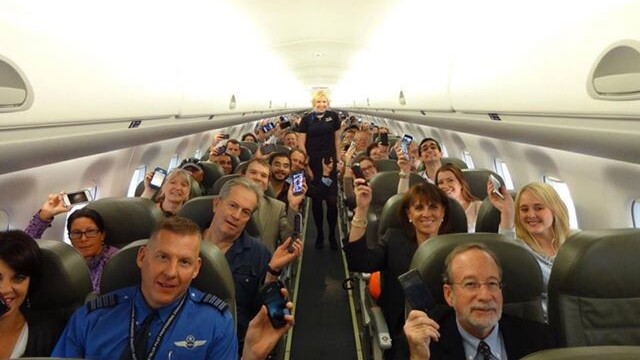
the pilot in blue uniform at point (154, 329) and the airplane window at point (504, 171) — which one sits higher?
the airplane window at point (504, 171)

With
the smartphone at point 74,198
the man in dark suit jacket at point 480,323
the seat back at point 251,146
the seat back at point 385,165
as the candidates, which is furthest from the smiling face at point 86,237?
the seat back at point 251,146

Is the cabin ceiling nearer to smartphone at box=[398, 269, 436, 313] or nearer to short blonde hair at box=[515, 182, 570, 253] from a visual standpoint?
short blonde hair at box=[515, 182, 570, 253]

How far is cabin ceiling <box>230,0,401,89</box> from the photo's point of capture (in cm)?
572

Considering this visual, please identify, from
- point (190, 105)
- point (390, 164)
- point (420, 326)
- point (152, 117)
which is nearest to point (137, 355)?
point (420, 326)

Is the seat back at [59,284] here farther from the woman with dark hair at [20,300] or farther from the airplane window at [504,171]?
the airplane window at [504,171]

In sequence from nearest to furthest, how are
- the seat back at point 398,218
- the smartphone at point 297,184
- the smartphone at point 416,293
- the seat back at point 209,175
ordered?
the smartphone at point 416,293 → the seat back at point 398,218 → the smartphone at point 297,184 → the seat back at point 209,175

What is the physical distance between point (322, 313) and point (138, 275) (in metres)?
3.13

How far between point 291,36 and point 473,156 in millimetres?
3577

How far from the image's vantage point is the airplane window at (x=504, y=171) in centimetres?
→ 644

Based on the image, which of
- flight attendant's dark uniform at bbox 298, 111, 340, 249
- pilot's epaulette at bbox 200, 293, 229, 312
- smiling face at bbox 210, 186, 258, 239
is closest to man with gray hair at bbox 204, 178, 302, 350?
smiling face at bbox 210, 186, 258, 239

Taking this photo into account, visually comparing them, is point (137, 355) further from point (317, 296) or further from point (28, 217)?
point (317, 296)

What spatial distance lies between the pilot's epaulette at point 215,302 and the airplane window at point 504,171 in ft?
16.6

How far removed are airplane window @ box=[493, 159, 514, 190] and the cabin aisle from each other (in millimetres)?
2561

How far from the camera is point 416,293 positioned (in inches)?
84.2
